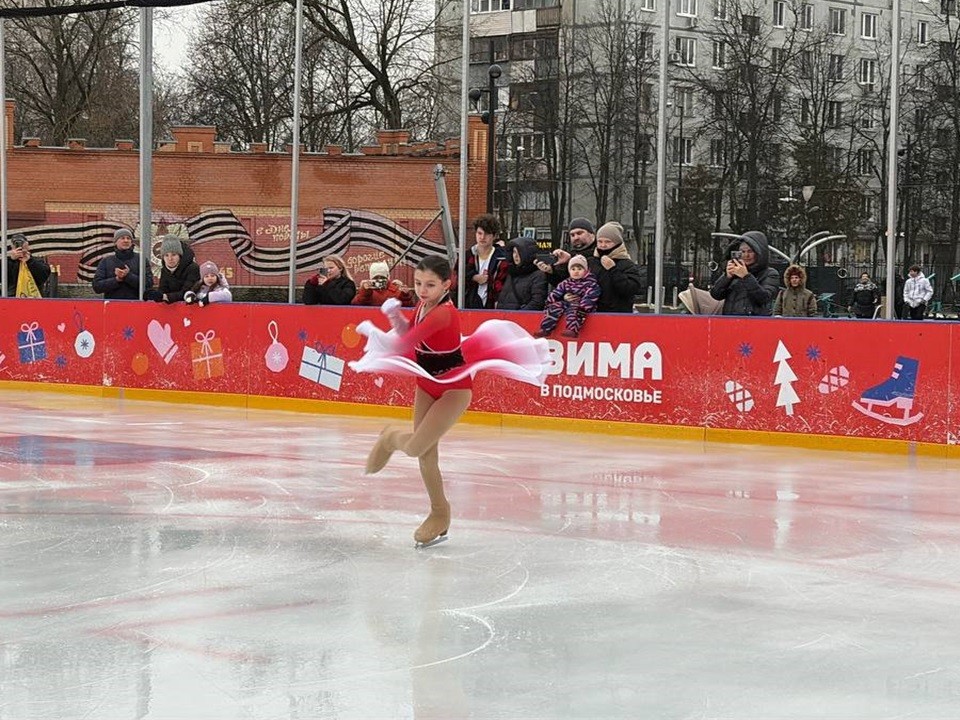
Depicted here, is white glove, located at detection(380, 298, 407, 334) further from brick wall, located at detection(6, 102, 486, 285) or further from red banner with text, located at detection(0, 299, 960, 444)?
brick wall, located at detection(6, 102, 486, 285)

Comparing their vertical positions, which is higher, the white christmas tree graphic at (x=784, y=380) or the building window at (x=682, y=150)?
the building window at (x=682, y=150)

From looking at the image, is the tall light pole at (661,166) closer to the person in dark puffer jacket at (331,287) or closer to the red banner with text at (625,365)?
the red banner with text at (625,365)

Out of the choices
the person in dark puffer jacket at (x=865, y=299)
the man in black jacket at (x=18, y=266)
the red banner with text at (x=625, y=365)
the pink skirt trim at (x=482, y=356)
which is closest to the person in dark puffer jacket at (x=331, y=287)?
the red banner with text at (x=625, y=365)

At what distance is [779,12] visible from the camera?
1831 cm

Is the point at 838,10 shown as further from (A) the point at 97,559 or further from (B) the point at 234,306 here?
(A) the point at 97,559

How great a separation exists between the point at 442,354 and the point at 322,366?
7959 mm

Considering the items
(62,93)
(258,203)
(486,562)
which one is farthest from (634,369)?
(62,93)

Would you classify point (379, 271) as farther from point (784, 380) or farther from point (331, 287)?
point (784, 380)

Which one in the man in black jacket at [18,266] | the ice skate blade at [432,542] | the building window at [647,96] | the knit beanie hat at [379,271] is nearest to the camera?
the ice skate blade at [432,542]

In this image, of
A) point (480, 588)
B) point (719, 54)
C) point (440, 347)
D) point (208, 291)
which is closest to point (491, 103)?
point (719, 54)

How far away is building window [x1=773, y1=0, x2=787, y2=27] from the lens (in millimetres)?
17625

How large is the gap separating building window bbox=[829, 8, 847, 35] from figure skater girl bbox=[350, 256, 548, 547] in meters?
10.7

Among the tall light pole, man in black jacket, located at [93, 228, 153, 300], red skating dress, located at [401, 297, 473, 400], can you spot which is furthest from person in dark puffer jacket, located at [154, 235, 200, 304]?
red skating dress, located at [401, 297, 473, 400]

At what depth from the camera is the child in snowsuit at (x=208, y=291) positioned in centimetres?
1577
